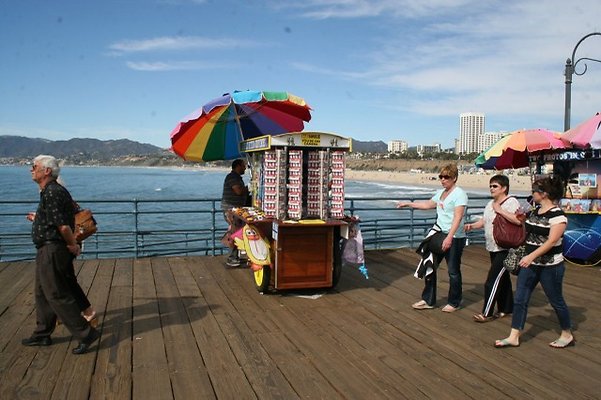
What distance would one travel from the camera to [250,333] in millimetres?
5016

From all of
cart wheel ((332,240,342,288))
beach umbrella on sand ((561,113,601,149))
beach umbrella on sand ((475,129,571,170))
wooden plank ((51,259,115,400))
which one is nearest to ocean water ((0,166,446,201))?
beach umbrella on sand ((475,129,571,170))

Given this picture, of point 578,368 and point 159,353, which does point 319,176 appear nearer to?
point 159,353

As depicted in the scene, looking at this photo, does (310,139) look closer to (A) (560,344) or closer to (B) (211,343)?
(B) (211,343)

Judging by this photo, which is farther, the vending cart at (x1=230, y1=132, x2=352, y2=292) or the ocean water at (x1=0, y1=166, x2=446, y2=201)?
the ocean water at (x1=0, y1=166, x2=446, y2=201)

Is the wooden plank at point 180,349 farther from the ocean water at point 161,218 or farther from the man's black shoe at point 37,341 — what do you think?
the ocean water at point 161,218

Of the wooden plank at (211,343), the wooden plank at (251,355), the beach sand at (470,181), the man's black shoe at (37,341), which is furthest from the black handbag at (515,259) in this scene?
the beach sand at (470,181)

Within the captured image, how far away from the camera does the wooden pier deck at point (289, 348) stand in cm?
378

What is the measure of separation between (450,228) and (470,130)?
416 feet

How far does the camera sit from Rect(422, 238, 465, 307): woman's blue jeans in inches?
222

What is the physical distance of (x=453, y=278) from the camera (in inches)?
227

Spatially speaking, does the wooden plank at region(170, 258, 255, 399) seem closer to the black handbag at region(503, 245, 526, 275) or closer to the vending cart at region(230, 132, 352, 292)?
the vending cart at region(230, 132, 352, 292)

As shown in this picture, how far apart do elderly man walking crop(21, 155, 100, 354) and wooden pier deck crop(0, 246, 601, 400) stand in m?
0.33

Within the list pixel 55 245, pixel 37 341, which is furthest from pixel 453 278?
pixel 37 341

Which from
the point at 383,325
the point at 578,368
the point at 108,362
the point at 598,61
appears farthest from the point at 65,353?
the point at 598,61
